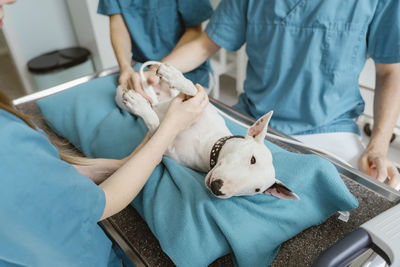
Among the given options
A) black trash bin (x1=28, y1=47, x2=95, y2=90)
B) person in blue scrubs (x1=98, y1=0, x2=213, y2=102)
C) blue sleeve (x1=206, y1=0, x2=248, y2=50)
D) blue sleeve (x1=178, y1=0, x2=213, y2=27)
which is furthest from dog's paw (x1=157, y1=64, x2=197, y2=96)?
black trash bin (x1=28, y1=47, x2=95, y2=90)

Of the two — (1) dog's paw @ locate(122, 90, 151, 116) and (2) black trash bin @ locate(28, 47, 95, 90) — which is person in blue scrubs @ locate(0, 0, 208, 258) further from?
(2) black trash bin @ locate(28, 47, 95, 90)

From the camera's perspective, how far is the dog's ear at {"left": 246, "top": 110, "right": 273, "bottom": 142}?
661mm

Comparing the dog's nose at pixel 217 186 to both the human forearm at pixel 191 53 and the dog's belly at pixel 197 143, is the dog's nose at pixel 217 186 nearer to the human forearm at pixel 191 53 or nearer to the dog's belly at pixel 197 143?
the dog's belly at pixel 197 143

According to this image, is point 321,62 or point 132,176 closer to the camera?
point 132,176

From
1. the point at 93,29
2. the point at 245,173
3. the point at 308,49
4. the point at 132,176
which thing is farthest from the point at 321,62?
the point at 93,29

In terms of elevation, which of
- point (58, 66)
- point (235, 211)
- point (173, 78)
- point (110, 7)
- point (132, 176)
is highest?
point (110, 7)

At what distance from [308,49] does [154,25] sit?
775 mm

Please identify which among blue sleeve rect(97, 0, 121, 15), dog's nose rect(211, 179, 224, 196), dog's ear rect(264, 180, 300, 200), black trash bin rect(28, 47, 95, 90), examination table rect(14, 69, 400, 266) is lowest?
black trash bin rect(28, 47, 95, 90)

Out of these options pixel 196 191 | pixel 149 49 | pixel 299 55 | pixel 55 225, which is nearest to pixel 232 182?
pixel 196 191

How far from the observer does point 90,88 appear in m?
1.20

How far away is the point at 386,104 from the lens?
959 millimetres

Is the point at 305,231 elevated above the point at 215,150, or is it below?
below

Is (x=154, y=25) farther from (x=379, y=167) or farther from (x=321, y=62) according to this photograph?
(x=379, y=167)

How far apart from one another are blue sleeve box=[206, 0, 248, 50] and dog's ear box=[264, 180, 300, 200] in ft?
2.32
